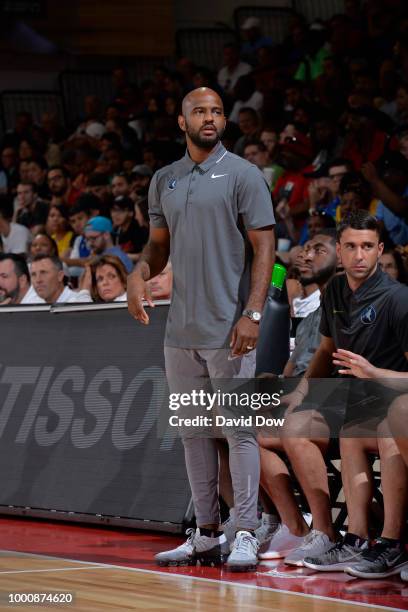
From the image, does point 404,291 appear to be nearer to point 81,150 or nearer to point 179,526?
point 179,526

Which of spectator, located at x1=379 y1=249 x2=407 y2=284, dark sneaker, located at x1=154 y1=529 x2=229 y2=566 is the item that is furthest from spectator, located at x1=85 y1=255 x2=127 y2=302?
dark sneaker, located at x1=154 y1=529 x2=229 y2=566

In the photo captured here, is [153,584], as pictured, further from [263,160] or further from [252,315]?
[263,160]

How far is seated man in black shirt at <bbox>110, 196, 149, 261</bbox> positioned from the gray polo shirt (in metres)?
5.96

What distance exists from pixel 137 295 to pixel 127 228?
6.12 meters

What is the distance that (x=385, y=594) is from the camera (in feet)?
15.1

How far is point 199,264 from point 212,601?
150 centimetres

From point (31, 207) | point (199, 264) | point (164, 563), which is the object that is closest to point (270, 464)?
point (164, 563)

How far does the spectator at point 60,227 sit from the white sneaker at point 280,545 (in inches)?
287

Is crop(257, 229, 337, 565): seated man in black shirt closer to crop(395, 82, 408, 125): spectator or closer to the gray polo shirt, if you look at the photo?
the gray polo shirt

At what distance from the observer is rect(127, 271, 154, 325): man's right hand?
5.30 m

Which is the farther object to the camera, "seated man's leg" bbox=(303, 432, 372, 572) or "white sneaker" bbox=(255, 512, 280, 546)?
"white sneaker" bbox=(255, 512, 280, 546)

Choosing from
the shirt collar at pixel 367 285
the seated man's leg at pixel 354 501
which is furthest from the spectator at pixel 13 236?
the seated man's leg at pixel 354 501

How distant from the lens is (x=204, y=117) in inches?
208

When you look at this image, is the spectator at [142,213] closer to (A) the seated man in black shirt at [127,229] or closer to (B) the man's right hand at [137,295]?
(A) the seated man in black shirt at [127,229]
